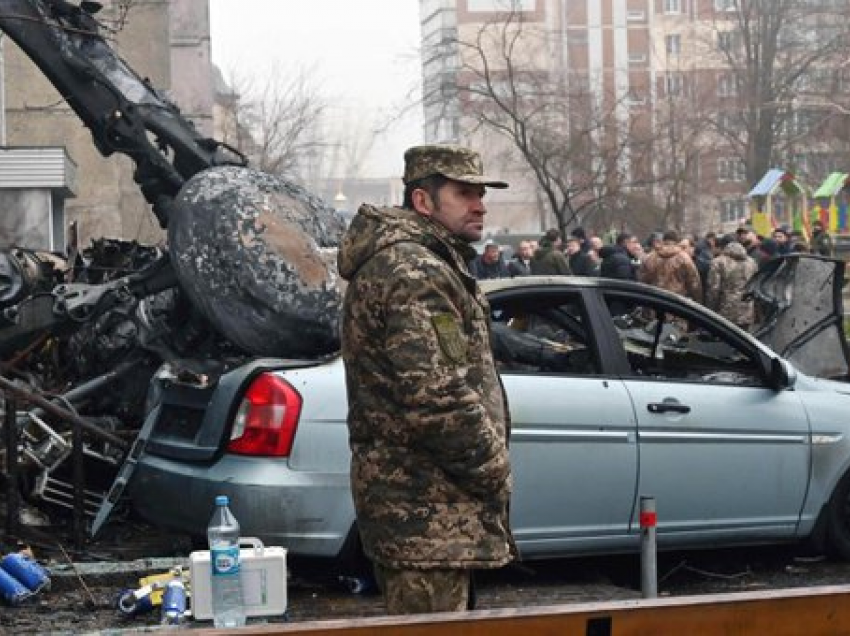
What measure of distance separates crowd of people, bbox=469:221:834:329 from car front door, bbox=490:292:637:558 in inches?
353

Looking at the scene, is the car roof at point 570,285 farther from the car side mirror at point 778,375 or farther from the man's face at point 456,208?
the man's face at point 456,208

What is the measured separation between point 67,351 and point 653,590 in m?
5.22

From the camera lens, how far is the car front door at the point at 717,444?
7504mm

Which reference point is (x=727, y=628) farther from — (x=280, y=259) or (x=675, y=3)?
(x=675, y=3)

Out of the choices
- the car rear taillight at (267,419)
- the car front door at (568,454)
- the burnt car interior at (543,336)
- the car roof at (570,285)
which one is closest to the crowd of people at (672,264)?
the car roof at (570,285)

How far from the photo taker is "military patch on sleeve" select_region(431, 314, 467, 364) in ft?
14.1

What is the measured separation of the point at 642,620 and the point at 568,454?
3.63 meters

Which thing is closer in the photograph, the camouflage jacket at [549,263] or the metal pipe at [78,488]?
the metal pipe at [78,488]

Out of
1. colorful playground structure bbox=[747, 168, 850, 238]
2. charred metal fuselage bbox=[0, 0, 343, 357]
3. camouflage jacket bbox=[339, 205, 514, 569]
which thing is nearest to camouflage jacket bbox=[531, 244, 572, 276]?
charred metal fuselage bbox=[0, 0, 343, 357]

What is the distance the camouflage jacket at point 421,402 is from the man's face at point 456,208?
4 centimetres

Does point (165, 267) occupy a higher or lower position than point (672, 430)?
higher

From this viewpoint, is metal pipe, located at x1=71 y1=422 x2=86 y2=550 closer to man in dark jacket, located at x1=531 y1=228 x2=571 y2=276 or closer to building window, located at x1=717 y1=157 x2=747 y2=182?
man in dark jacket, located at x1=531 y1=228 x2=571 y2=276

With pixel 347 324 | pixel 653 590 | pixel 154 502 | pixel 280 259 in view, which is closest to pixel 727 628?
pixel 347 324

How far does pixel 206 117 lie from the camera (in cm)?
4031
